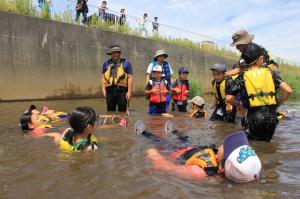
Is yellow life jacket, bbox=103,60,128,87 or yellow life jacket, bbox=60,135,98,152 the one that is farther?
yellow life jacket, bbox=103,60,128,87

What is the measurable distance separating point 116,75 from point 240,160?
5.13m

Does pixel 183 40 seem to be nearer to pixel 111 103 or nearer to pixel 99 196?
pixel 111 103

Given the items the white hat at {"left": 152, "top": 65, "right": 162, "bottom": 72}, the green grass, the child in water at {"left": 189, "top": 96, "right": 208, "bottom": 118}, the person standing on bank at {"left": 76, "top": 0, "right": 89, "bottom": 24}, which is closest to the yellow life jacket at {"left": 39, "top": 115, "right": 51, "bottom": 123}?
the white hat at {"left": 152, "top": 65, "right": 162, "bottom": 72}

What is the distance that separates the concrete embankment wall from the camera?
11195 millimetres

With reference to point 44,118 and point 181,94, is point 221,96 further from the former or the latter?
point 44,118

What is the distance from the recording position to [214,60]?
22734 mm

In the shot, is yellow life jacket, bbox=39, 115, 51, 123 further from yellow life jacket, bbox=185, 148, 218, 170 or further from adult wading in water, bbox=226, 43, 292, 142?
yellow life jacket, bbox=185, 148, 218, 170

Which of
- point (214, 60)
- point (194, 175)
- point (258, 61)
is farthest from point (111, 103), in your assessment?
point (214, 60)

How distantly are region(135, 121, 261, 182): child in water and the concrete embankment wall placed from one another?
313 inches

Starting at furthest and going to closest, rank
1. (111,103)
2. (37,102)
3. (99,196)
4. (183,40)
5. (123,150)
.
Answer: (183,40) → (37,102) → (111,103) → (123,150) → (99,196)

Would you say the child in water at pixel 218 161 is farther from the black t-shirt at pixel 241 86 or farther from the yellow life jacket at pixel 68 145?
the black t-shirt at pixel 241 86

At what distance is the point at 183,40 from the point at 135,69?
20.2 feet

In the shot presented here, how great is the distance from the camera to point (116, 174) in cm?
381

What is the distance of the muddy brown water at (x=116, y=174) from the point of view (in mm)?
3297
